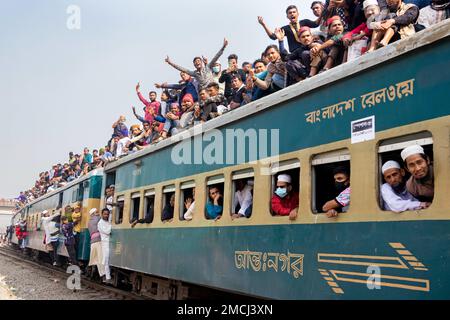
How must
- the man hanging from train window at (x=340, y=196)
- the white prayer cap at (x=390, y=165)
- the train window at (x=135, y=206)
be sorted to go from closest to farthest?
the white prayer cap at (x=390, y=165), the man hanging from train window at (x=340, y=196), the train window at (x=135, y=206)

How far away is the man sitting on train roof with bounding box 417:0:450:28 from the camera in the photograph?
16.3 feet

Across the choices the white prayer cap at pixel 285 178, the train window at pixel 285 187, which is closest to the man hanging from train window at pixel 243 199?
the train window at pixel 285 187

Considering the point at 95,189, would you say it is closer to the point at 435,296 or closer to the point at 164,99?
the point at 164,99

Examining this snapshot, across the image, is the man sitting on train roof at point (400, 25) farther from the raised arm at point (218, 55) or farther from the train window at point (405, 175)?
the raised arm at point (218, 55)

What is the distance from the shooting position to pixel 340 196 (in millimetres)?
4656

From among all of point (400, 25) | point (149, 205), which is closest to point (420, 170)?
point (400, 25)

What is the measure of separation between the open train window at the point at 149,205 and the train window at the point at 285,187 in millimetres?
3798

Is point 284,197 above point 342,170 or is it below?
below

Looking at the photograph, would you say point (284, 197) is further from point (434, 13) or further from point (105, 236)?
point (105, 236)

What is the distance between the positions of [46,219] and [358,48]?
14265 mm

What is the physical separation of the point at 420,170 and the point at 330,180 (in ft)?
4.87

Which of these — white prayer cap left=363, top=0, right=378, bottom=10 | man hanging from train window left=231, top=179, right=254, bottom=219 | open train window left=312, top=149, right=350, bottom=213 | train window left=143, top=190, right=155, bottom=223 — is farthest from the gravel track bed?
white prayer cap left=363, top=0, right=378, bottom=10

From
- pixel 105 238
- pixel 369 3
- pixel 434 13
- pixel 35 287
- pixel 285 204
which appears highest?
pixel 369 3

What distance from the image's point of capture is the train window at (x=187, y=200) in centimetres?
756
